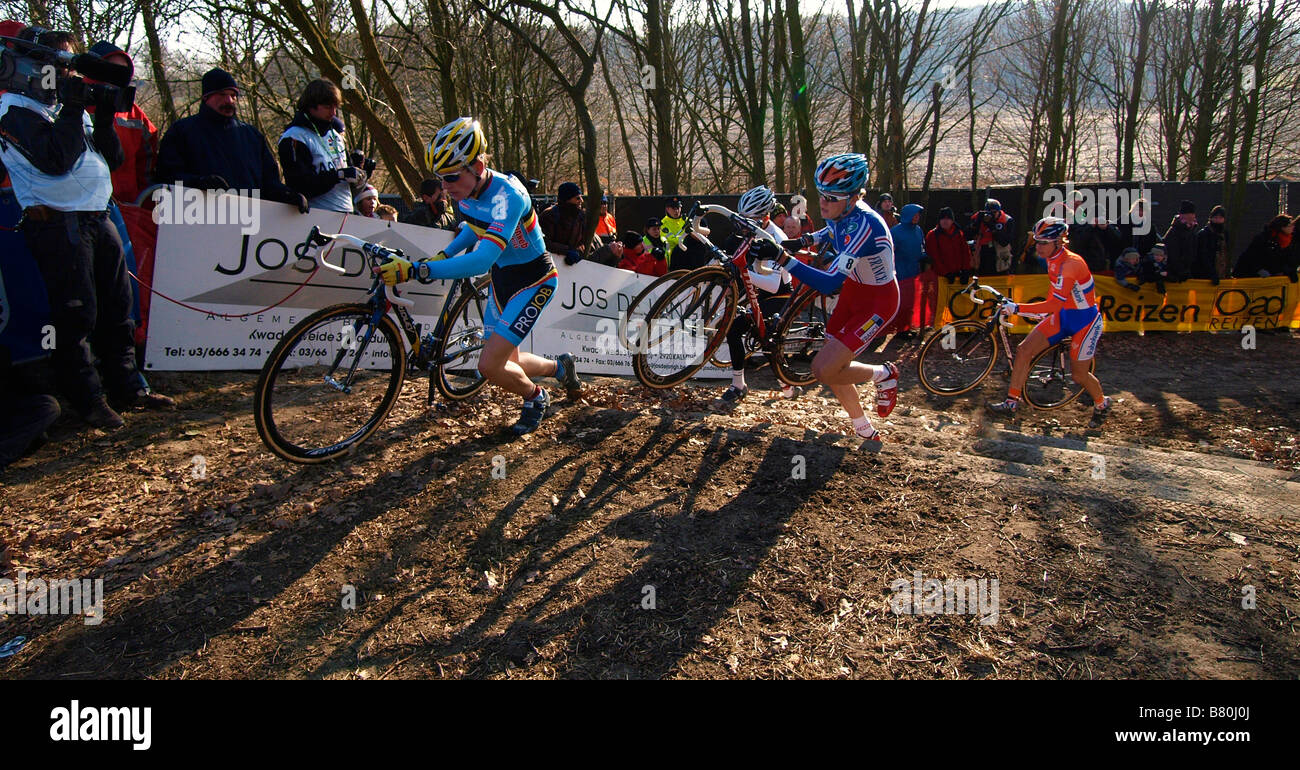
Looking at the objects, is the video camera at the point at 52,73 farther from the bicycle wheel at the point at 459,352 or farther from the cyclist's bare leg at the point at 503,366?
the cyclist's bare leg at the point at 503,366

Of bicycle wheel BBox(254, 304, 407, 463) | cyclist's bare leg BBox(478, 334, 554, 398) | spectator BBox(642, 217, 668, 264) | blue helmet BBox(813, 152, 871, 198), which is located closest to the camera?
bicycle wheel BBox(254, 304, 407, 463)

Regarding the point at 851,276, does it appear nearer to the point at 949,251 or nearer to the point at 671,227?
the point at 671,227

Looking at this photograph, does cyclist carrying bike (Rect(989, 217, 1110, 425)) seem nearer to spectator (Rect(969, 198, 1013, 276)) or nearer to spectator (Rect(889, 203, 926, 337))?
spectator (Rect(889, 203, 926, 337))

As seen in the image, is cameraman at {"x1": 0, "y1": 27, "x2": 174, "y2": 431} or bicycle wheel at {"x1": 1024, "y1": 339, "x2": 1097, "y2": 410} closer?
cameraman at {"x1": 0, "y1": 27, "x2": 174, "y2": 431}

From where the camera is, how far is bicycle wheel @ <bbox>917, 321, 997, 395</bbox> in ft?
29.0

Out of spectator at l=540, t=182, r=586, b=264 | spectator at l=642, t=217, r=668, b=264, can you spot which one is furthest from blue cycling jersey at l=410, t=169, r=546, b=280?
spectator at l=642, t=217, r=668, b=264

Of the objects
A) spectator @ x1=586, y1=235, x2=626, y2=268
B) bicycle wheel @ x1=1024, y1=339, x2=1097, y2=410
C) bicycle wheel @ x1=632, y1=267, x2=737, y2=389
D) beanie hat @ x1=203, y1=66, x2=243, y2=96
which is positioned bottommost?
bicycle wheel @ x1=1024, y1=339, x2=1097, y2=410

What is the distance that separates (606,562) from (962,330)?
6779 mm

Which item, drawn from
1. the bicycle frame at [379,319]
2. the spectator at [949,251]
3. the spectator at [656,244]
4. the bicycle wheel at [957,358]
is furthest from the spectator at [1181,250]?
the bicycle frame at [379,319]

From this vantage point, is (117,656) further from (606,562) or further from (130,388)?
(130,388)

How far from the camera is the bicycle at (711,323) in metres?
5.74

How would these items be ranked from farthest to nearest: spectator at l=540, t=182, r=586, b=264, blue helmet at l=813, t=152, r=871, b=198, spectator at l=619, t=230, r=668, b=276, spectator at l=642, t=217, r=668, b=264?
spectator at l=619, t=230, r=668, b=276 < spectator at l=642, t=217, r=668, b=264 < spectator at l=540, t=182, r=586, b=264 < blue helmet at l=813, t=152, r=871, b=198

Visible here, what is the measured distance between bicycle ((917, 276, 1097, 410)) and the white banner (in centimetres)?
442
